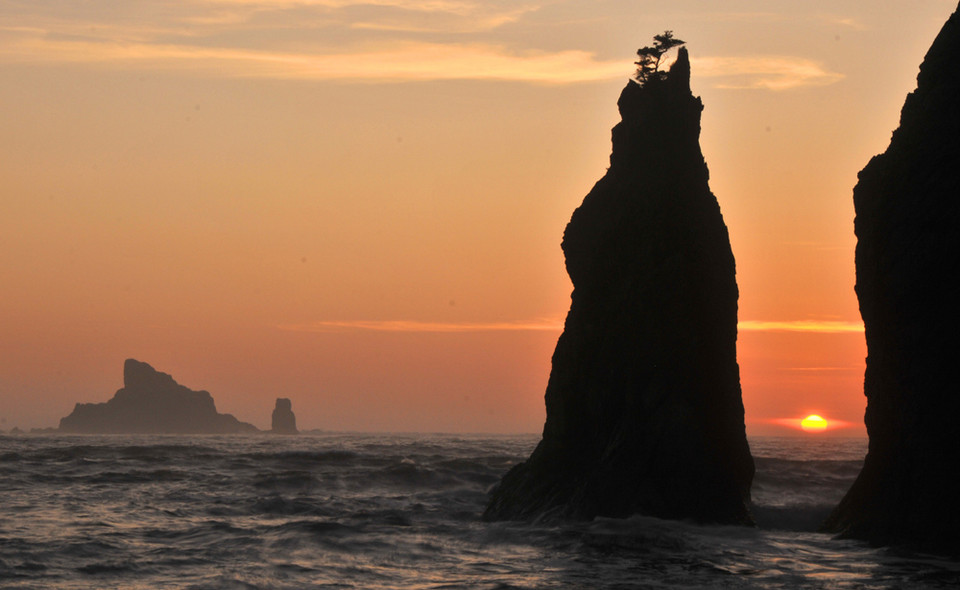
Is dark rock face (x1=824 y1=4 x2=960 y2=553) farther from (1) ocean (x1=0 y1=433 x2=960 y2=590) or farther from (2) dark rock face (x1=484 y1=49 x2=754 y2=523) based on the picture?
(2) dark rock face (x1=484 y1=49 x2=754 y2=523)

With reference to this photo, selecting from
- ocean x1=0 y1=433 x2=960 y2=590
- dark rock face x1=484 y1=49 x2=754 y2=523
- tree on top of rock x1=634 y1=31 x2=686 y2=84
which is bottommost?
ocean x1=0 y1=433 x2=960 y2=590

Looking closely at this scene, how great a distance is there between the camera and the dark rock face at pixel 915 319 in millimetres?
26141

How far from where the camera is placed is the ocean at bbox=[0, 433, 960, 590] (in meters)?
23.1

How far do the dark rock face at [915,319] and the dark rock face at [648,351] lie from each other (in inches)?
199

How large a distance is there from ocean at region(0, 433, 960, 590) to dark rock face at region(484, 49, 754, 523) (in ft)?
5.76

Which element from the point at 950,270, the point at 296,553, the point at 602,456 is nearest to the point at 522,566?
the point at 296,553

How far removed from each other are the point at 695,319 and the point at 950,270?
9178mm

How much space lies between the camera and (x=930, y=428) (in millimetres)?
26500

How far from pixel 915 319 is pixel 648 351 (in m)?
9.05

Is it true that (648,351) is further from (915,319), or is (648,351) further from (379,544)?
(379,544)

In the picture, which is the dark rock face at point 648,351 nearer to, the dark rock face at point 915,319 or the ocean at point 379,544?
the ocean at point 379,544

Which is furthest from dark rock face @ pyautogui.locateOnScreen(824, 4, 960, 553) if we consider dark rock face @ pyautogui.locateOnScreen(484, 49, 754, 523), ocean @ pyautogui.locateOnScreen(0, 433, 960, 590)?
dark rock face @ pyautogui.locateOnScreen(484, 49, 754, 523)

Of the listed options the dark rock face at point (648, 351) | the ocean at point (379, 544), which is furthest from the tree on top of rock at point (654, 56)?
the ocean at point (379, 544)

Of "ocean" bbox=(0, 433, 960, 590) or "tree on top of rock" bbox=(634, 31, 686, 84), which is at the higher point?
"tree on top of rock" bbox=(634, 31, 686, 84)
